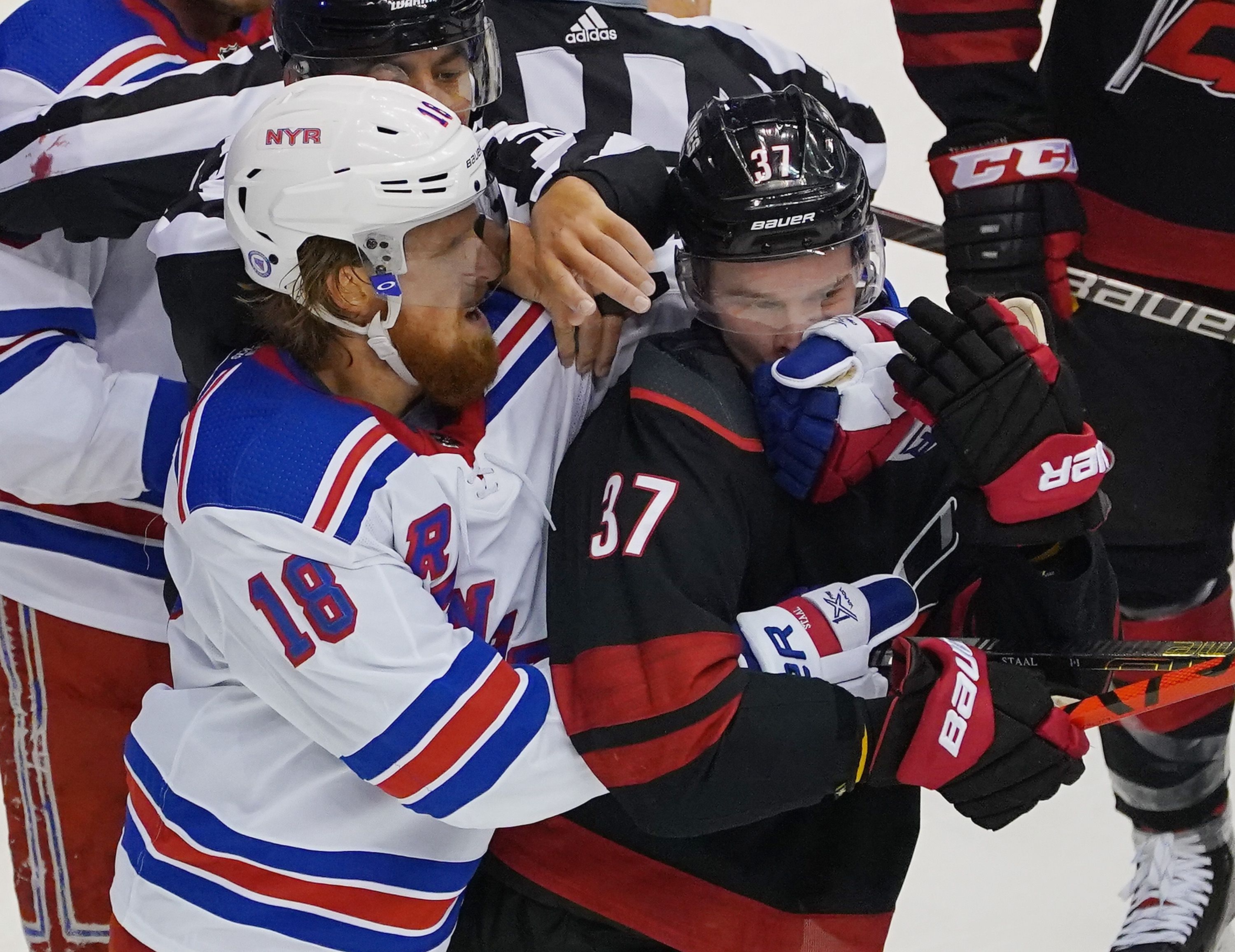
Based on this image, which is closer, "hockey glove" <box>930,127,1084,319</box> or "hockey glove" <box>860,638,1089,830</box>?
"hockey glove" <box>860,638,1089,830</box>

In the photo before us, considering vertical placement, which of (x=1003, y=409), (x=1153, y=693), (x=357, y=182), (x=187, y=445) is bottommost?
(x=1153, y=693)

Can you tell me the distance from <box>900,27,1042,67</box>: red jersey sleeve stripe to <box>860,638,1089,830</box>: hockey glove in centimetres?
82

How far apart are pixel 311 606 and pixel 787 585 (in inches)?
21.1

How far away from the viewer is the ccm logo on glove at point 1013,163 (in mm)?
1978

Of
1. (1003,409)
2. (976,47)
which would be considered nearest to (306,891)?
(1003,409)

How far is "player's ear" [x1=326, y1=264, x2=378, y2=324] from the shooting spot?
1.62 meters

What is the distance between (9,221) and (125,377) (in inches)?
8.8

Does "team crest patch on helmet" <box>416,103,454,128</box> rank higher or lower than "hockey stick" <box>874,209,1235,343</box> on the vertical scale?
higher

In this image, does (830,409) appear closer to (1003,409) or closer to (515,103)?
(1003,409)

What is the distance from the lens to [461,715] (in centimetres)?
151

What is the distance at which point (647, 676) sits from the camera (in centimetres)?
153

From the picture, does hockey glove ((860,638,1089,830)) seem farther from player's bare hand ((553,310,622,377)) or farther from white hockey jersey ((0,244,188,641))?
white hockey jersey ((0,244,188,641))

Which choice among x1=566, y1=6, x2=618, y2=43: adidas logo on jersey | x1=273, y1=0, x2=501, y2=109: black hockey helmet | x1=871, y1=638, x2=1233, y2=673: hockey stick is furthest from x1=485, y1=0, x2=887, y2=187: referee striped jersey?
x1=871, y1=638, x2=1233, y2=673: hockey stick

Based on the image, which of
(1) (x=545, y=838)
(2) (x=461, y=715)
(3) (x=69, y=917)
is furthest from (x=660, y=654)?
(3) (x=69, y=917)
